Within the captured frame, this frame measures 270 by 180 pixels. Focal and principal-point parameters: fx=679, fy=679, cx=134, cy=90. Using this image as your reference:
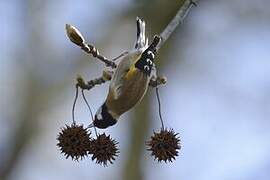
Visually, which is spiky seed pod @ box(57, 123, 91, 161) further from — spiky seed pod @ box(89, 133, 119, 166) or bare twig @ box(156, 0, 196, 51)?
bare twig @ box(156, 0, 196, 51)

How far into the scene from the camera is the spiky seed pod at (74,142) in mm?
580

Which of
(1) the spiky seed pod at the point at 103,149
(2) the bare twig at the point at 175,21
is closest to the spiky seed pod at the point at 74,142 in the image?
(1) the spiky seed pod at the point at 103,149

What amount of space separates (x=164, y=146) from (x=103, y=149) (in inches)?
2.1

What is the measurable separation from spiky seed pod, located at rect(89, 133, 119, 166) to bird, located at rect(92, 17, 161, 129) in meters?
0.02

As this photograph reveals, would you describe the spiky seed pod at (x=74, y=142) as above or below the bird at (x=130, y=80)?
below

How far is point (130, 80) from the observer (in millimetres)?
558

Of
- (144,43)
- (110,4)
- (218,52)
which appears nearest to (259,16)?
(218,52)

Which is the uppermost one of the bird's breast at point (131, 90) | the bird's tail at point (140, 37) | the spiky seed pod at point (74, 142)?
the bird's tail at point (140, 37)

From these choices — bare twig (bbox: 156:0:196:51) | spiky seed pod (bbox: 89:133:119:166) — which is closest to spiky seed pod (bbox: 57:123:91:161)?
spiky seed pod (bbox: 89:133:119:166)

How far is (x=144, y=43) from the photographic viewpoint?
0.60 metres

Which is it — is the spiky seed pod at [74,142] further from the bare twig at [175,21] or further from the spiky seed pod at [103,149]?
the bare twig at [175,21]

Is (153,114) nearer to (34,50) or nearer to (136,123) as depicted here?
(136,123)

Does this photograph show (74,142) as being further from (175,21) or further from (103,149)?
(175,21)

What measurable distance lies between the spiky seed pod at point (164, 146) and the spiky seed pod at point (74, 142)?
0.19ft
